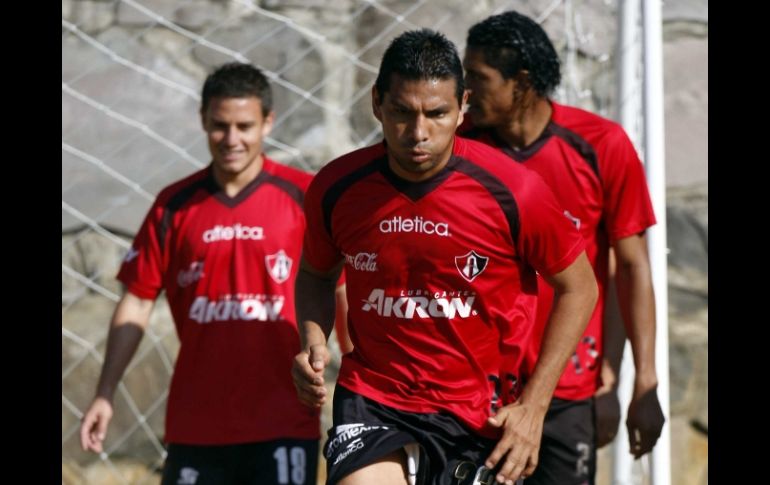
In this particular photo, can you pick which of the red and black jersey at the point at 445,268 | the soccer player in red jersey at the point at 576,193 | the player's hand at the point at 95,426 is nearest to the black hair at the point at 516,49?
the soccer player in red jersey at the point at 576,193

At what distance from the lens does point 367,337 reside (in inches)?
142

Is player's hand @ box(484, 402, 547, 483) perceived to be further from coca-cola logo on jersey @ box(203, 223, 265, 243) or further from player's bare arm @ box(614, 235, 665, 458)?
coca-cola logo on jersey @ box(203, 223, 265, 243)

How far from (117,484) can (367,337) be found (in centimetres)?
279

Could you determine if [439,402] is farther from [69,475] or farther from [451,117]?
[69,475]

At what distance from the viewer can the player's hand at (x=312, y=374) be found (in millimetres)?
3410

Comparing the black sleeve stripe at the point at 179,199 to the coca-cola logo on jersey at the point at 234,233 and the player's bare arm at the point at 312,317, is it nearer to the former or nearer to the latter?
the coca-cola logo on jersey at the point at 234,233

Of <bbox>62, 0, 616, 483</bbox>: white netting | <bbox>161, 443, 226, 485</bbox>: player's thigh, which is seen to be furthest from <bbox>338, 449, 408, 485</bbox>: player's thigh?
<bbox>62, 0, 616, 483</bbox>: white netting

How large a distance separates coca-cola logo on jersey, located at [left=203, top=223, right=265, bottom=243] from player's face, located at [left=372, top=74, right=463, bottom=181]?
1.27 metres

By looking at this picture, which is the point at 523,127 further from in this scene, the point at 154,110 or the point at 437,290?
the point at 154,110

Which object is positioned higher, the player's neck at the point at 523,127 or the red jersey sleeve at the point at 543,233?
the player's neck at the point at 523,127

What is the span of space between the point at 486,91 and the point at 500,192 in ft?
2.56

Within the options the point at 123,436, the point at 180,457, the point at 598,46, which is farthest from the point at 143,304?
the point at 598,46

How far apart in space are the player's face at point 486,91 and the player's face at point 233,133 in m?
0.94

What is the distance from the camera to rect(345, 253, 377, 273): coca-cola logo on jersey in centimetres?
357
